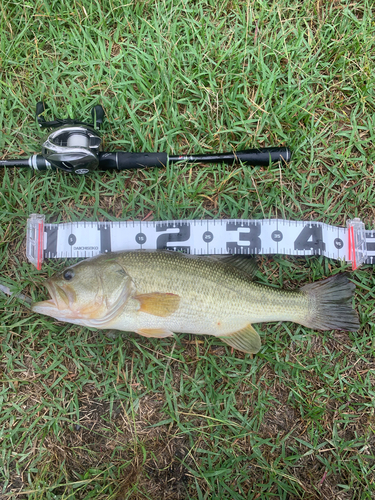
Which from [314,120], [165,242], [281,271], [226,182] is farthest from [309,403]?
[314,120]

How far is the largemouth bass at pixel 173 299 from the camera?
2383 mm

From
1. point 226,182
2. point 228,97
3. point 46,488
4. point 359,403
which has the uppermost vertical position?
point 228,97

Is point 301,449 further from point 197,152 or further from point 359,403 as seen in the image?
point 197,152

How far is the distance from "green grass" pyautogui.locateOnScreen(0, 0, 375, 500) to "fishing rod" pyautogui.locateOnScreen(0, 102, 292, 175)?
12 cm

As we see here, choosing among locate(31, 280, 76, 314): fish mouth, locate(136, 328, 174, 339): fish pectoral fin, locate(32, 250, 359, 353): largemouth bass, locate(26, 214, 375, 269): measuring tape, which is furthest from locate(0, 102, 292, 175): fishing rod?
locate(136, 328, 174, 339): fish pectoral fin

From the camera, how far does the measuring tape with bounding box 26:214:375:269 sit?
9.30ft

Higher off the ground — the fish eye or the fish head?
the fish eye

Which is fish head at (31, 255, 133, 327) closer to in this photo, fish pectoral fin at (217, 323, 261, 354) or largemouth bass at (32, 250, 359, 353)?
largemouth bass at (32, 250, 359, 353)

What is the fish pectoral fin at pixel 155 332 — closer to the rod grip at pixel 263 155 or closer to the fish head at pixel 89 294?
the fish head at pixel 89 294

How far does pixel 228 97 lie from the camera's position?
301cm

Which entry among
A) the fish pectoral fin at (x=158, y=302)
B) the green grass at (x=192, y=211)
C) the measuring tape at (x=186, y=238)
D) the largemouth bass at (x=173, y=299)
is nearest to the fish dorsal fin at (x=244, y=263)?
the largemouth bass at (x=173, y=299)

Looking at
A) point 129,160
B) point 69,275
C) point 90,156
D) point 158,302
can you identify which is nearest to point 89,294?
point 69,275

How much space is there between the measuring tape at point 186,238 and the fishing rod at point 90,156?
0.49 metres

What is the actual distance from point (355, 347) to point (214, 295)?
1441mm
